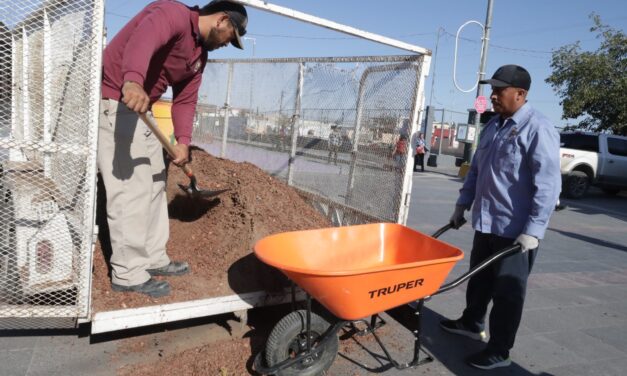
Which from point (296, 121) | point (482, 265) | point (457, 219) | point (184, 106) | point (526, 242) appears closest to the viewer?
point (482, 265)

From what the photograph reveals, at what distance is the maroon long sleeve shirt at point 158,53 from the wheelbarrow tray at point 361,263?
1.16 m

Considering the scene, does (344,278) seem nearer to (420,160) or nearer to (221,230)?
(221,230)

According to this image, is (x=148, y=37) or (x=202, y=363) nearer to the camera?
(x=148, y=37)

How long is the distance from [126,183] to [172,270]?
0.80 m

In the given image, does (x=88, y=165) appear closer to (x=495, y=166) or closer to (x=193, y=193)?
(x=193, y=193)

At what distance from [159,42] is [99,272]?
5.18 ft

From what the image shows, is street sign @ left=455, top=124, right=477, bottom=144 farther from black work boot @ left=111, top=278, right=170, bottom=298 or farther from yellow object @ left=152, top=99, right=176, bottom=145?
black work boot @ left=111, top=278, right=170, bottom=298

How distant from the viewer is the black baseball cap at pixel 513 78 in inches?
118

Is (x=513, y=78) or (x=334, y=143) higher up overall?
(x=513, y=78)

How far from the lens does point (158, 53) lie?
2.79 metres

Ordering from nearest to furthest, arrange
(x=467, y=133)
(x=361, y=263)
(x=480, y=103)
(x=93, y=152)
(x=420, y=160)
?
(x=93, y=152)
(x=361, y=263)
(x=480, y=103)
(x=467, y=133)
(x=420, y=160)

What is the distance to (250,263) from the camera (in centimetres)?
338

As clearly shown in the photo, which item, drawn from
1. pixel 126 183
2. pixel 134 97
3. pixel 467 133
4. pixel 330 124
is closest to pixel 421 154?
pixel 467 133

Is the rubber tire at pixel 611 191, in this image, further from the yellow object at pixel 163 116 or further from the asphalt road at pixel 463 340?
the yellow object at pixel 163 116
